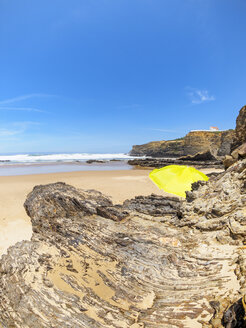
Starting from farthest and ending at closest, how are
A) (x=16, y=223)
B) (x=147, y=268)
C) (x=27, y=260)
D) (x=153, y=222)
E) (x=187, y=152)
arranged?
1. (x=187, y=152)
2. (x=16, y=223)
3. (x=153, y=222)
4. (x=27, y=260)
5. (x=147, y=268)

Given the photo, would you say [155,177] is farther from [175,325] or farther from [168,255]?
[175,325]

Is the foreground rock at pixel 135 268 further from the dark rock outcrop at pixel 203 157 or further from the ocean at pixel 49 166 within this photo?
the dark rock outcrop at pixel 203 157

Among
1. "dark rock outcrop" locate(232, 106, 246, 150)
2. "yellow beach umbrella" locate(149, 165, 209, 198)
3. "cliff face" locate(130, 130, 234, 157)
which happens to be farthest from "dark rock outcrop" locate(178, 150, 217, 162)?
"dark rock outcrop" locate(232, 106, 246, 150)

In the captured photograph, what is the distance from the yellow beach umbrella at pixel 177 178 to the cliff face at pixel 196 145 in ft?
95.6

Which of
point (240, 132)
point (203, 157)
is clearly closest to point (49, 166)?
point (240, 132)

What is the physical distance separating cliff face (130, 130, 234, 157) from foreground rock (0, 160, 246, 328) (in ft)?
114

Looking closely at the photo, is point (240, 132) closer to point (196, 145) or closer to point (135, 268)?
point (135, 268)

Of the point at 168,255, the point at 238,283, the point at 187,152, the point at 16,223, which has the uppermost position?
the point at 187,152

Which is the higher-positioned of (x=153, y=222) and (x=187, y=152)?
(x=187, y=152)

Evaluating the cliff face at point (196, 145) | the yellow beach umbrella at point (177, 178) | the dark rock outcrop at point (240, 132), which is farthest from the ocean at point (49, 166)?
the cliff face at point (196, 145)

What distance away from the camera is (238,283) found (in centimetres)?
181

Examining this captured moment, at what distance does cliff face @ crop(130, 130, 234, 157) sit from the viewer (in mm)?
38188

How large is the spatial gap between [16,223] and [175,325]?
5782 mm

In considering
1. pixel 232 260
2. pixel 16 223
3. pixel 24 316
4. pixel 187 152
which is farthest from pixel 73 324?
pixel 187 152
